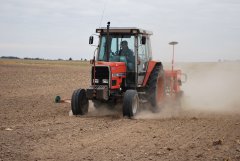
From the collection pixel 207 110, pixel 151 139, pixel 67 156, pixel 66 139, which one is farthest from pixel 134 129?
pixel 207 110

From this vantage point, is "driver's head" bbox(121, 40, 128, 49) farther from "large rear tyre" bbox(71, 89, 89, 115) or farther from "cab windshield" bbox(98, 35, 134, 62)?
"large rear tyre" bbox(71, 89, 89, 115)

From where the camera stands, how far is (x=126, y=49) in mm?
13195

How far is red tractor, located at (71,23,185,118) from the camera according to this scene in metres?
12.5

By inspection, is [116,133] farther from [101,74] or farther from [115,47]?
[115,47]

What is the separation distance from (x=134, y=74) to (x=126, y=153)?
18.0 feet

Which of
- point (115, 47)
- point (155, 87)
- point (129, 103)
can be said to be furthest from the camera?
point (155, 87)

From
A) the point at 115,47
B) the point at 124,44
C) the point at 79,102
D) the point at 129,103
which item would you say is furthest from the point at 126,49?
the point at 79,102

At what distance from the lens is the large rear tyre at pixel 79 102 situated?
12.6m

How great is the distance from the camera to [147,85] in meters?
13.7

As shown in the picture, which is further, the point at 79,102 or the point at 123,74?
the point at 123,74

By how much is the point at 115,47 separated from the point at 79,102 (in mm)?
1993

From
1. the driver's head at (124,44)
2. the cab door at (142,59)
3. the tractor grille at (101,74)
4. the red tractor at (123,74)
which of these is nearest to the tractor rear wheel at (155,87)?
the red tractor at (123,74)

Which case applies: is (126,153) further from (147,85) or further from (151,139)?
(147,85)

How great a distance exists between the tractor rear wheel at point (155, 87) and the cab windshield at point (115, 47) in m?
1.14
